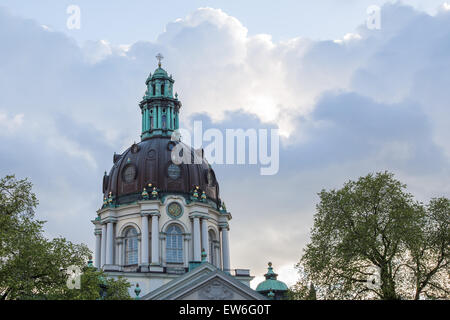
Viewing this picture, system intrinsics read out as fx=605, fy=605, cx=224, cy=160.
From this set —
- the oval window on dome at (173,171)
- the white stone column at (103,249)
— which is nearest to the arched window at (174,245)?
the oval window on dome at (173,171)

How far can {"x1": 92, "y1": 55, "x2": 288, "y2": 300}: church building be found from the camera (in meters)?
68.5

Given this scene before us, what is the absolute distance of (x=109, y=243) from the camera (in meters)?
71.7

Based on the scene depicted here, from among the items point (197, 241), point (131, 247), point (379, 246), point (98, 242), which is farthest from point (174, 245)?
point (379, 246)

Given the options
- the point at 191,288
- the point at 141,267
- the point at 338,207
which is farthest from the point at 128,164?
the point at 338,207

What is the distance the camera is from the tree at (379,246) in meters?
37.5

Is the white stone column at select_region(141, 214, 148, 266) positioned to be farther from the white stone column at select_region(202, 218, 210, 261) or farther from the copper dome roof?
the white stone column at select_region(202, 218, 210, 261)

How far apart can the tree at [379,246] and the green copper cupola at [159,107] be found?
42578mm

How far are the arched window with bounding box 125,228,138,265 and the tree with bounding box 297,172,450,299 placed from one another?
1325 inches

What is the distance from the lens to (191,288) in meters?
56.3

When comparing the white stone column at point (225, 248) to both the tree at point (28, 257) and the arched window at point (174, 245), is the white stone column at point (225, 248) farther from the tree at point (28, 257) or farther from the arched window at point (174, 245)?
the tree at point (28, 257)

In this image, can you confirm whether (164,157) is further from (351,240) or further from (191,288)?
(351,240)

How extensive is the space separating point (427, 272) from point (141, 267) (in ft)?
120

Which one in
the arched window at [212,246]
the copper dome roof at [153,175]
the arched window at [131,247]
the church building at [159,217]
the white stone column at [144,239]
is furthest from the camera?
the arched window at [212,246]

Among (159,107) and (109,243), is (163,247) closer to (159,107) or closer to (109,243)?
(109,243)
